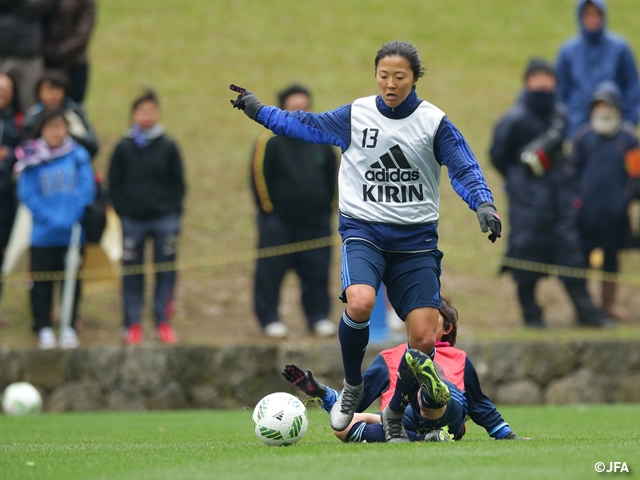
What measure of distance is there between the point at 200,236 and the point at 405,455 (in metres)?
11.5

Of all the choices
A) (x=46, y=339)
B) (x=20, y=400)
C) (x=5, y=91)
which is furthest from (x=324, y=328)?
(x=5, y=91)

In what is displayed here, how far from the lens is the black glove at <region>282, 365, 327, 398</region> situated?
6879mm

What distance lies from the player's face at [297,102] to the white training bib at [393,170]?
5411 mm

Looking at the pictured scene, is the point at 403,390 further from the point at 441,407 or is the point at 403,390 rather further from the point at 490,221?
the point at 490,221

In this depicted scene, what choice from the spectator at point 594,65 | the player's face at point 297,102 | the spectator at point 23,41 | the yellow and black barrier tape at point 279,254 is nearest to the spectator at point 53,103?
the spectator at point 23,41

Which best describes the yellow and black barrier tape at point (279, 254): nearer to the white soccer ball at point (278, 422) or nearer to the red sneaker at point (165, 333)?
the red sneaker at point (165, 333)

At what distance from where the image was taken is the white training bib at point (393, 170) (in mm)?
6801

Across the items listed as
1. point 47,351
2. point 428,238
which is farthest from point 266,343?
point 428,238

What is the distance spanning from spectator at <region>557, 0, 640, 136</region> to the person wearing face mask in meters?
1.29

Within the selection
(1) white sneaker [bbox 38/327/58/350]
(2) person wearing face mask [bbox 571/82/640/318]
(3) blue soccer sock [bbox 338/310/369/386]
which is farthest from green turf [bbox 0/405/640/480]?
(2) person wearing face mask [bbox 571/82/640/318]

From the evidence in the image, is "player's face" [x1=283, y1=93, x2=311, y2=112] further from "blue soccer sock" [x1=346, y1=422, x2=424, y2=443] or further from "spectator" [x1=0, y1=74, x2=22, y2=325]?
"blue soccer sock" [x1=346, y1=422, x2=424, y2=443]

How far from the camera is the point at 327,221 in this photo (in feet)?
42.2

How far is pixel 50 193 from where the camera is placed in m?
12.0

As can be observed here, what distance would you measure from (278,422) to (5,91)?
7142 mm
